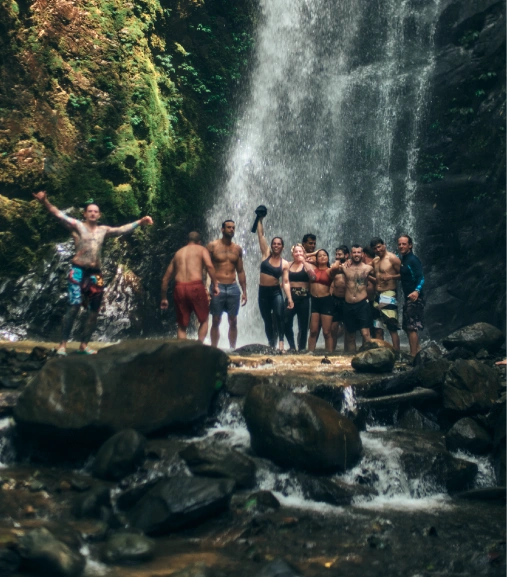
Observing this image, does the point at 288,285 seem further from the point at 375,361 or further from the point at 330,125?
the point at 330,125

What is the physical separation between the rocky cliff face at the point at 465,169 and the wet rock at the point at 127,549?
12.4 m

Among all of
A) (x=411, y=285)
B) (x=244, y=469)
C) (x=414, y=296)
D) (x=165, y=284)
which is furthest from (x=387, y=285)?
(x=244, y=469)

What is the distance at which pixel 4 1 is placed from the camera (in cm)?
1324

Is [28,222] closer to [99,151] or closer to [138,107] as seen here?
[99,151]

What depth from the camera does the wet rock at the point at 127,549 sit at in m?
4.69

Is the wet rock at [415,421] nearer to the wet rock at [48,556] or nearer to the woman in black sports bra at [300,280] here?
the woman in black sports bra at [300,280]

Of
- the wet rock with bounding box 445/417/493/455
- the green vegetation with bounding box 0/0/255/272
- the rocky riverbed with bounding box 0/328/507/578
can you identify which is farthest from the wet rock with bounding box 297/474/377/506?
the green vegetation with bounding box 0/0/255/272

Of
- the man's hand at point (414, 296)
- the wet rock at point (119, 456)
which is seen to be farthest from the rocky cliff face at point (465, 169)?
the wet rock at point (119, 456)

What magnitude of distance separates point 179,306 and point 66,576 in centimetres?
538

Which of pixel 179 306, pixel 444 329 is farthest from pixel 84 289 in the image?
pixel 444 329

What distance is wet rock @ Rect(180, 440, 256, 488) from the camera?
611cm

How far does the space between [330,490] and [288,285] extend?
201 inches

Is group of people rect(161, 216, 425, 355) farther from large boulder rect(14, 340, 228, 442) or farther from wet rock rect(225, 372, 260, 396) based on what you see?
large boulder rect(14, 340, 228, 442)

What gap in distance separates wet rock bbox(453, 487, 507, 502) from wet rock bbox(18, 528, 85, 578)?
12.2 ft
